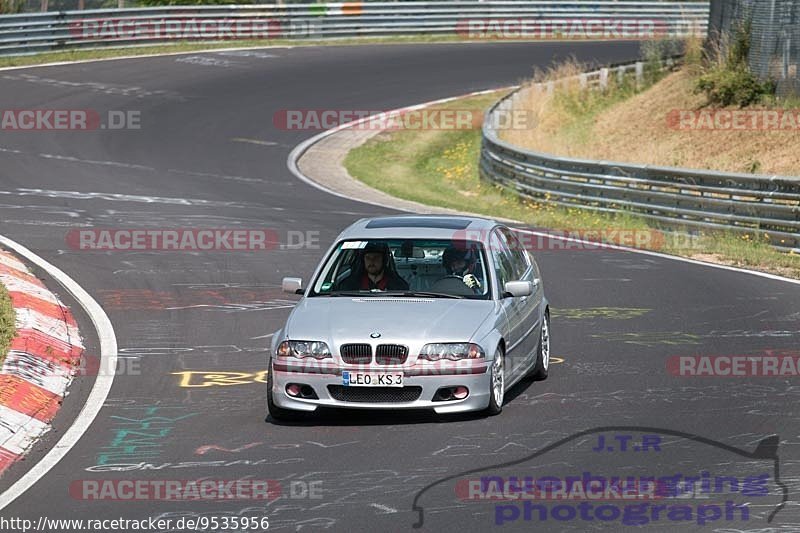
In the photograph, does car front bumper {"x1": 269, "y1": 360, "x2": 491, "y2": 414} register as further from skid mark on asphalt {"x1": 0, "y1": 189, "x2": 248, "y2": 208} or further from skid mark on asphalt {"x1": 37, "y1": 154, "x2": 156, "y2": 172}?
skid mark on asphalt {"x1": 37, "y1": 154, "x2": 156, "y2": 172}

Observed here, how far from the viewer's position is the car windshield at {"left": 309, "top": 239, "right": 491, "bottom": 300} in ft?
36.5

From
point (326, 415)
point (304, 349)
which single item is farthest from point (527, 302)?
point (304, 349)

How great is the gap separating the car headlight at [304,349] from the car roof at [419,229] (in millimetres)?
1554

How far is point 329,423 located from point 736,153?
18907 millimetres

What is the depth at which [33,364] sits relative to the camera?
11656 mm

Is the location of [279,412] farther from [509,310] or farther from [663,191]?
[663,191]

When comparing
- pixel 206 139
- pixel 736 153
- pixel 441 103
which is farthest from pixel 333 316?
pixel 441 103

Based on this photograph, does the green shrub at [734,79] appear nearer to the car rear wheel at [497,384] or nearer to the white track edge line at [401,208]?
the white track edge line at [401,208]

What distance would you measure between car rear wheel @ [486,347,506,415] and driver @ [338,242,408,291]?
47.3 inches

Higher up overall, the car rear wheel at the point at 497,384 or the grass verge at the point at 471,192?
the car rear wheel at the point at 497,384

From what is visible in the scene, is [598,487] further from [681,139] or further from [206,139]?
[206,139]

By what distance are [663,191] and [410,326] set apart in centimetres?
1235

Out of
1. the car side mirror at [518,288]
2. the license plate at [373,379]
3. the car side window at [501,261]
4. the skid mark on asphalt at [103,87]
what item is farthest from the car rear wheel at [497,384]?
the skid mark on asphalt at [103,87]

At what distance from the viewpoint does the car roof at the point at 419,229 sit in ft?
37.8
